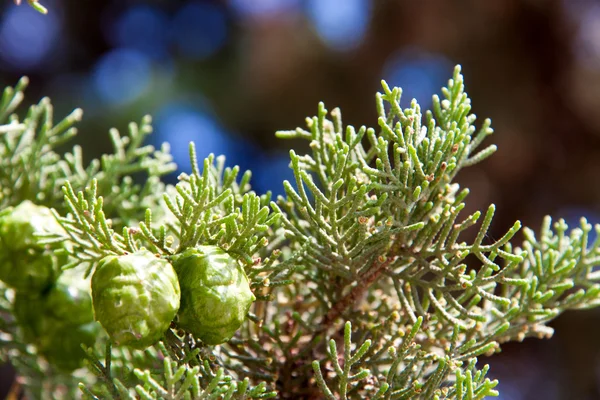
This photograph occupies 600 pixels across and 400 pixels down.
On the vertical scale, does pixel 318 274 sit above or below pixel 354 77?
below

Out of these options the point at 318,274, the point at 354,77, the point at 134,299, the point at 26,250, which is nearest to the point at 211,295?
the point at 134,299

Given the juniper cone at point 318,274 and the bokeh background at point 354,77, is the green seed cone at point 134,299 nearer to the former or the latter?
the juniper cone at point 318,274

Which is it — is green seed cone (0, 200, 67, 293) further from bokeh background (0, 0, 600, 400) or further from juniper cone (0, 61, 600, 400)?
bokeh background (0, 0, 600, 400)

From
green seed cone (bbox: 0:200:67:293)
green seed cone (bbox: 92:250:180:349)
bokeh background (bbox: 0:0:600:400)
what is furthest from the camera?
bokeh background (bbox: 0:0:600:400)

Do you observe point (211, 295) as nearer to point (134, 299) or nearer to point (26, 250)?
point (134, 299)

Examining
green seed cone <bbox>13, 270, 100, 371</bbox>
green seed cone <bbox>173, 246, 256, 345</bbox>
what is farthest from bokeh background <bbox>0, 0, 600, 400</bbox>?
green seed cone <bbox>173, 246, 256, 345</bbox>
